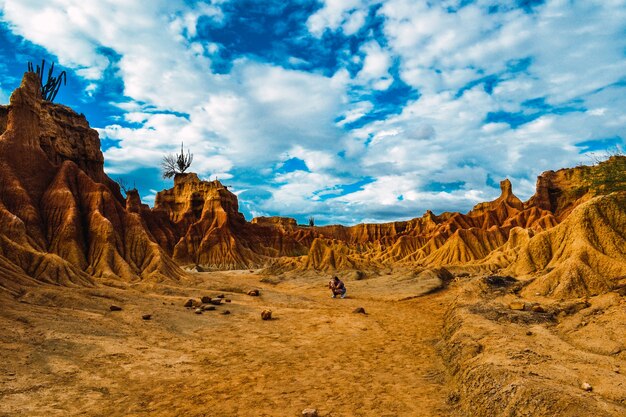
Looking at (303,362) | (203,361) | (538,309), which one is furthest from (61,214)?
(538,309)

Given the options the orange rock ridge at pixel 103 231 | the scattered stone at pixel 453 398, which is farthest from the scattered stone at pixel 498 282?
the scattered stone at pixel 453 398

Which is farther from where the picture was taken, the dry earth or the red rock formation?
the red rock formation

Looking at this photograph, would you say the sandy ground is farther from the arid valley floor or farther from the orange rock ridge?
the orange rock ridge

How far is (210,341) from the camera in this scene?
12.7m

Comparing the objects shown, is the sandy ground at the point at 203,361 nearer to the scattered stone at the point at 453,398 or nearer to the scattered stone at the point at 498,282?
the scattered stone at the point at 453,398

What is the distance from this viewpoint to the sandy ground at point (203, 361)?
24.5ft

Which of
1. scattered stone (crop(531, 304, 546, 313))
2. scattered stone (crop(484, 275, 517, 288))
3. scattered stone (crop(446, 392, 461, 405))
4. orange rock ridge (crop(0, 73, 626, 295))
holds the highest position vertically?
orange rock ridge (crop(0, 73, 626, 295))

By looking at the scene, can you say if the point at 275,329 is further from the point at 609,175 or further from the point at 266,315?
the point at 609,175

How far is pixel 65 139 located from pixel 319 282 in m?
29.7

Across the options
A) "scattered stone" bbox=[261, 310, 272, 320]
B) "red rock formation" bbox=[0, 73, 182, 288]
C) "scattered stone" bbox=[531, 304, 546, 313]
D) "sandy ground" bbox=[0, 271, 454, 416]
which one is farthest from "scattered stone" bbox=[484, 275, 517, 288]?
"red rock formation" bbox=[0, 73, 182, 288]

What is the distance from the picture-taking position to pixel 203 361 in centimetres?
1048

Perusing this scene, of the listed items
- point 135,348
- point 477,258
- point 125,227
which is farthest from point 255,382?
point 477,258

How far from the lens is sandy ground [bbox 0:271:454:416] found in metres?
7.45

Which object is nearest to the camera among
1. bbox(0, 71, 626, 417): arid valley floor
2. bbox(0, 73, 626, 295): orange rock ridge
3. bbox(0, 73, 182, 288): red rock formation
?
bbox(0, 71, 626, 417): arid valley floor
